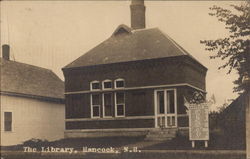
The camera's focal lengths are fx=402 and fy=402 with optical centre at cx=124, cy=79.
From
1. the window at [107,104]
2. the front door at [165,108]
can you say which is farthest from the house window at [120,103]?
the front door at [165,108]

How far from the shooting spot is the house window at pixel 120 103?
15.0m

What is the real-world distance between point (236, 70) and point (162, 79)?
4.36 meters

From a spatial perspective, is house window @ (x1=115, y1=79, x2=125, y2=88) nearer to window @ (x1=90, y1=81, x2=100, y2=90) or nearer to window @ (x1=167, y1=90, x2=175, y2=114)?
window @ (x1=90, y1=81, x2=100, y2=90)

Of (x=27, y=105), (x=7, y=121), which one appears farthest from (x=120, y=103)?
(x=7, y=121)

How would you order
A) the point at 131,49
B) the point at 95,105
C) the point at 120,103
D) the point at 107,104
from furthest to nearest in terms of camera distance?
the point at 95,105
the point at 107,104
the point at 120,103
the point at 131,49

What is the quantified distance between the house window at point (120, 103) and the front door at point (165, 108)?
1.56 meters

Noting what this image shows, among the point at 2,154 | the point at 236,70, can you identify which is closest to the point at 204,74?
the point at 236,70

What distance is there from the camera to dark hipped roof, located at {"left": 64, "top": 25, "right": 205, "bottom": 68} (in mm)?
13328

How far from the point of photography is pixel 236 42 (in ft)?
31.1

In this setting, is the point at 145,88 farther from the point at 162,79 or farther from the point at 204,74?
the point at 204,74

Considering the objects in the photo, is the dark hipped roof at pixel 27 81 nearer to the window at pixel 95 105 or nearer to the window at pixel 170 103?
the window at pixel 95 105

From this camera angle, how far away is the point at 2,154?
1329 centimetres

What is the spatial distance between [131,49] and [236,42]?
16.8 feet

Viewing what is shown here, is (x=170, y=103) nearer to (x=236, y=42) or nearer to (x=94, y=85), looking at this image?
(x=94, y=85)
